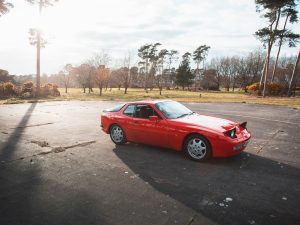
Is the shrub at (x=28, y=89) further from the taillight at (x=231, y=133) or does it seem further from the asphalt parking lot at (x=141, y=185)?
the taillight at (x=231, y=133)

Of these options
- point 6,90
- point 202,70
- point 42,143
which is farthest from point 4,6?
point 202,70

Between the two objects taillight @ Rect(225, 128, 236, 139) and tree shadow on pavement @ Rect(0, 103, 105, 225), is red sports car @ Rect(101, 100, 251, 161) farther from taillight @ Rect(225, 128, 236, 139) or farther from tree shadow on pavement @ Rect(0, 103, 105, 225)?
tree shadow on pavement @ Rect(0, 103, 105, 225)

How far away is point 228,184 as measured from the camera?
5039 millimetres

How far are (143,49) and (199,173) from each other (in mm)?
70175

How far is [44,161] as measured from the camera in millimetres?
6523

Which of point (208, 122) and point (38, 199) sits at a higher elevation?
point (208, 122)

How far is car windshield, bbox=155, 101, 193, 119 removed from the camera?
718cm

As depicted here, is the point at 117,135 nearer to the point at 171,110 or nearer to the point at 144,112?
the point at 144,112

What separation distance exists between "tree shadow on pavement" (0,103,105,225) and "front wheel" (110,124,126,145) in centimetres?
259

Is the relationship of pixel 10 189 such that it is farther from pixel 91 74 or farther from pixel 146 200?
pixel 91 74

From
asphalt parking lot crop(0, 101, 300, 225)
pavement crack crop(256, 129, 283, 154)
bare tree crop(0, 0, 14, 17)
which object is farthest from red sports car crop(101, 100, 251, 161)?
bare tree crop(0, 0, 14, 17)

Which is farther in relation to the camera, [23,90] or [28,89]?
[28,89]

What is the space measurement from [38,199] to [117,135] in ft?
13.0

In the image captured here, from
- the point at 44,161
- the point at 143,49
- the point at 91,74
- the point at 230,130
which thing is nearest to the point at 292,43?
the point at 230,130
